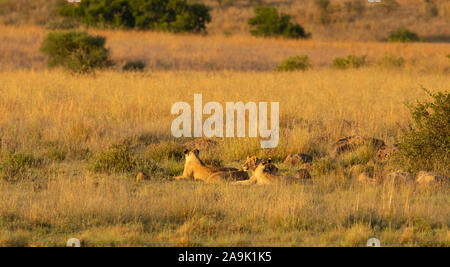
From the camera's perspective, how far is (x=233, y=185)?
7.73 meters

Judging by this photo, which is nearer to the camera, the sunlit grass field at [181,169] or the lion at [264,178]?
the sunlit grass field at [181,169]

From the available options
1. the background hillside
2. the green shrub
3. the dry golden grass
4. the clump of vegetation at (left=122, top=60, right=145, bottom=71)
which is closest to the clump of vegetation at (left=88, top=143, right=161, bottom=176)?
the green shrub

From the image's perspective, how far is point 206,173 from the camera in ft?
26.8

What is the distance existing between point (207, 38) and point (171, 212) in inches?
1063

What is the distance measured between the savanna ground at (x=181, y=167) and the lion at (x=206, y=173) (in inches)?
8.6

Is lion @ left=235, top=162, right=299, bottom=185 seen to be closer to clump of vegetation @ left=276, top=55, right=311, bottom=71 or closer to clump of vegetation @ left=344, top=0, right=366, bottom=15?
clump of vegetation @ left=276, top=55, right=311, bottom=71

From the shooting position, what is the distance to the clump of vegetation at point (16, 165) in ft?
27.5

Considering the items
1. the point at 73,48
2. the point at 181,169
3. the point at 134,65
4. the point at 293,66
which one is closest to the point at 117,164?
the point at 181,169

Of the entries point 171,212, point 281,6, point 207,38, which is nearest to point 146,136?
point 171,212

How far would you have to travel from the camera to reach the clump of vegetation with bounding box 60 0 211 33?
3597 centimetres

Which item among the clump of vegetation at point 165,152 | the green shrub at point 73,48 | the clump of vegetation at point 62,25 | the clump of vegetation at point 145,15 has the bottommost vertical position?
the clump of vegetation at point 165,152

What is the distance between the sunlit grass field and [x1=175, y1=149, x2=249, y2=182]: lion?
231 mm

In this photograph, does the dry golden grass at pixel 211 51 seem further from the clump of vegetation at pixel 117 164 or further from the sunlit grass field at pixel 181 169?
the clump of vegetation at pixel 117 164

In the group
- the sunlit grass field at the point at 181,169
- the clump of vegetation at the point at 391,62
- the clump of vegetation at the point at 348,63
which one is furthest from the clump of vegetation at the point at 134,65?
the clump of vegetation at the point at 391,62
